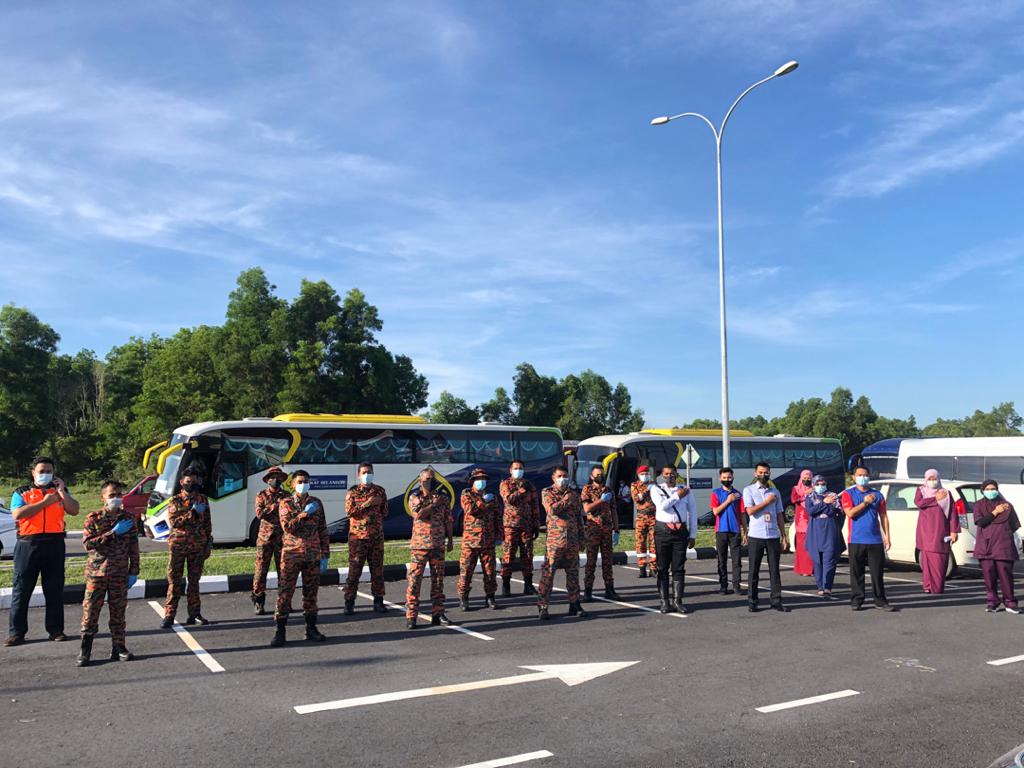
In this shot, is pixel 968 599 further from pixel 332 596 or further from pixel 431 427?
pixel 431 427

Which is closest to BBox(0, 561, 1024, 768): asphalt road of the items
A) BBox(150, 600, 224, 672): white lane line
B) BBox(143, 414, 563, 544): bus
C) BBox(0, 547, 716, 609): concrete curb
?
BBox(150, 600, 224, 672): white lane line

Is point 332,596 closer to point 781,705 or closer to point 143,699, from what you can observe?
point 143,699

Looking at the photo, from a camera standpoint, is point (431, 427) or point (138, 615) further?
point (431, 427)

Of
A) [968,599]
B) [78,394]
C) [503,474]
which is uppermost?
[78,394]

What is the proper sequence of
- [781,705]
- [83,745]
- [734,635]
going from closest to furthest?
[83,745]
[781,705]
[734,635]

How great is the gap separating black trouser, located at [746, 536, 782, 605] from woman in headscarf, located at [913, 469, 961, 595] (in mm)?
2399

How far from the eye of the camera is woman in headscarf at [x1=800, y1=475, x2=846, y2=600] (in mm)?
10719

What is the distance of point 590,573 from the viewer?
35.7ft

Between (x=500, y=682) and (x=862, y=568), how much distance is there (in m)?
5.83

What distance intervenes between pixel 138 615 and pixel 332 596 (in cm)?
256

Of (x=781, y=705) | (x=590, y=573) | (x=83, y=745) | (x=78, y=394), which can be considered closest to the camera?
(x=83, y=745)

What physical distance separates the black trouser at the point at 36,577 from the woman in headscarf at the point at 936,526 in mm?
10876

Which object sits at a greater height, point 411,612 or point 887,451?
point 887,451

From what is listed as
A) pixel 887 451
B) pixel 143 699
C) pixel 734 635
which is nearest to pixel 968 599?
pixel 734 635
